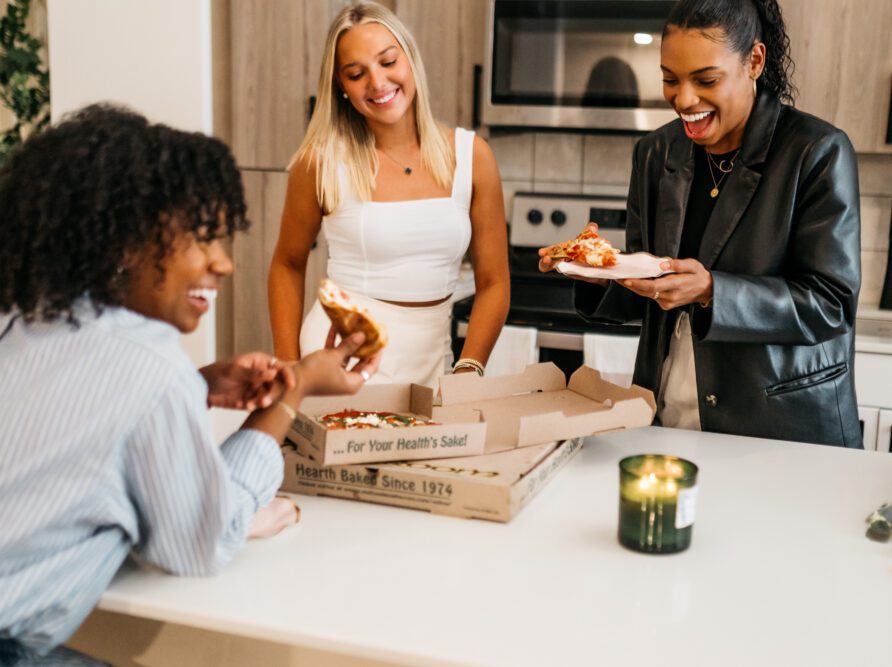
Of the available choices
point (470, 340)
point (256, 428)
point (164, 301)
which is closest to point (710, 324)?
point (470, 340)

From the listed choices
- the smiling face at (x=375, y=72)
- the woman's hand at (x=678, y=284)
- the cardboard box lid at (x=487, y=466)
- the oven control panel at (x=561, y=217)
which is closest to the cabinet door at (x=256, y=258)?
the oven control panel at (x=561, y=217)

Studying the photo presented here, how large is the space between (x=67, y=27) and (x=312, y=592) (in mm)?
2673

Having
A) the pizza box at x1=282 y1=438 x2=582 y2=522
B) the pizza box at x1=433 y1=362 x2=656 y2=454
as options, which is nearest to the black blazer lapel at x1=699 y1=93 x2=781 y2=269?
the pizza box at x1=433 y1=362 x2=656 y2=454

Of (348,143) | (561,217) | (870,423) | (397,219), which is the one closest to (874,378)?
(870,423)

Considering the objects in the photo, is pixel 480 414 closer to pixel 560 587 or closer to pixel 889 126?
pixel 560 587

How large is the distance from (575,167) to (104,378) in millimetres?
2613

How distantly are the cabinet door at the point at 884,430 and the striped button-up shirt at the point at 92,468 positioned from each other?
2195mm

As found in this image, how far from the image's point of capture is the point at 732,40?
5.29ft

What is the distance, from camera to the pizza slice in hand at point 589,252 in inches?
64.4

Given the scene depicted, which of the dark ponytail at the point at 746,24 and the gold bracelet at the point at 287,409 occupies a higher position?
the dark ponytail at the point at 746,24

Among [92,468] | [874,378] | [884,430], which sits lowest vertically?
[884,430]

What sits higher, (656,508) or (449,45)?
(449,45)

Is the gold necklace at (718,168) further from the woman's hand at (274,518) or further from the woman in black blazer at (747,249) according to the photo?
the woman's hand at (274,518)

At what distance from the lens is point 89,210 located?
3.32 ft
